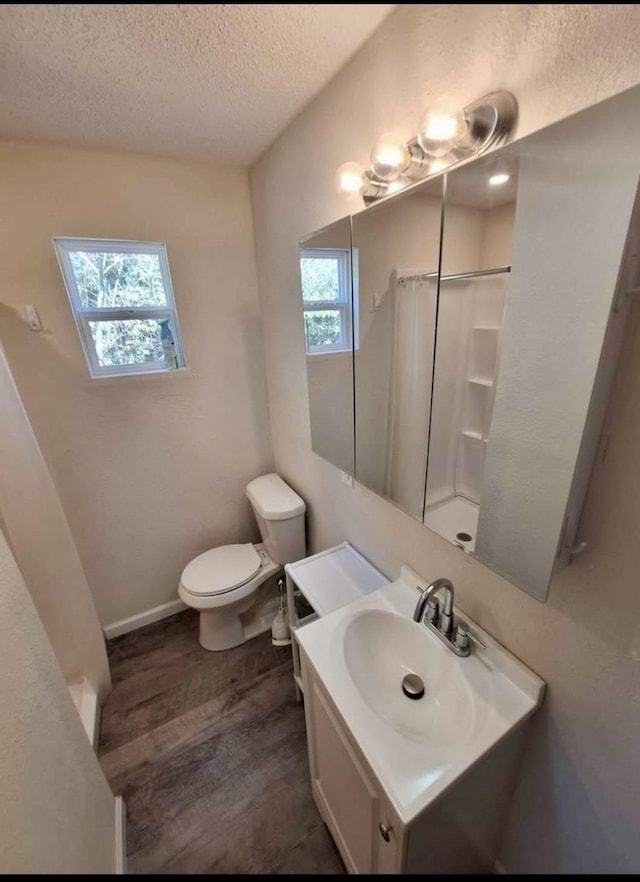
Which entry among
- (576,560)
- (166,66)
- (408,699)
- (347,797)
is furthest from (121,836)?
(166,66)

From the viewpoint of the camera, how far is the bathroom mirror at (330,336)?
47.0 inches

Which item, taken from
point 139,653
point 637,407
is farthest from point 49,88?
point 139,653

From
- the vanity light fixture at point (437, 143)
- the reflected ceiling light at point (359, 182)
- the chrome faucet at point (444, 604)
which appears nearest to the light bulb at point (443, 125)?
the vanity light fixture at point (437, 143)

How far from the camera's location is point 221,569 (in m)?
1.84

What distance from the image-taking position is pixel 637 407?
58 cm

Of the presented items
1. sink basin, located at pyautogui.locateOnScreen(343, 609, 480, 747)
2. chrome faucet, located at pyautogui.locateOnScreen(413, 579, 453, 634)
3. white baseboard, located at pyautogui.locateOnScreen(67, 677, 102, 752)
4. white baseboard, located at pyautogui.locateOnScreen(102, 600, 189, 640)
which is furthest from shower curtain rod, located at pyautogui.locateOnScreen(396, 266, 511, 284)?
white baseboard, located at pyautogui.locateOnScreen(102, 600, 189, 640)

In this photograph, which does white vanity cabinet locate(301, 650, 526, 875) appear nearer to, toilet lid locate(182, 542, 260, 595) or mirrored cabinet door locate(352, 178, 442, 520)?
mirrored cabinet door locate(352, 178, 442, 520)

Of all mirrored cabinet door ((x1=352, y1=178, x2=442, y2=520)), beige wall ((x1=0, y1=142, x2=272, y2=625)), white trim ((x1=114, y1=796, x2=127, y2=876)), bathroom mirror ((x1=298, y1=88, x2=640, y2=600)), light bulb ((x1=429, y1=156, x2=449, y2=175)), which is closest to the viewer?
bathroom mirror ((x1=298, y1=88, x2=640, y2=600))

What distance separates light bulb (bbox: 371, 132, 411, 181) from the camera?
852mm

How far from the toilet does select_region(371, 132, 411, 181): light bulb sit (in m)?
1.43

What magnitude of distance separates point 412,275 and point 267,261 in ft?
3.36

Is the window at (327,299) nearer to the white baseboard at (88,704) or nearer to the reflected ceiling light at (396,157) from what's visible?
the reflected ceiling light at (396,157)

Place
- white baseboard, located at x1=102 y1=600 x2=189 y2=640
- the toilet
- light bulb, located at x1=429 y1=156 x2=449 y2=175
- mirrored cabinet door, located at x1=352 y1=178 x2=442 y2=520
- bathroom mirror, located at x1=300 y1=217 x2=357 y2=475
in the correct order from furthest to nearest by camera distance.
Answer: white baseboard, located at x1=102 y1=600 x2=189 y2=640 → the toilet → bathroom mirror, located at x1=300 y1=217 x2=357 y2=475 → mirrored cabinet door, located at x1=352 y1=178 x2=442 y2=520 → light bulb, located at x1=429 y1=156 x2=449 y2=175

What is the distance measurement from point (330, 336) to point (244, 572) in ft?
4.24
